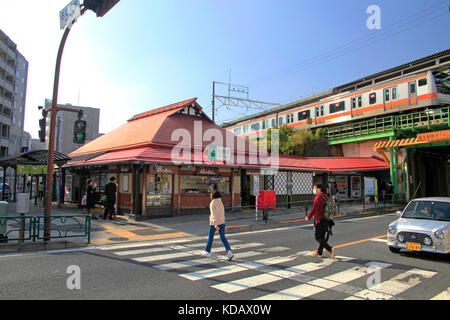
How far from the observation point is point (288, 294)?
16.4ft

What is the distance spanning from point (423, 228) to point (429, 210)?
4.29 ft

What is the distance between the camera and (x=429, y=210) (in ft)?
27.8

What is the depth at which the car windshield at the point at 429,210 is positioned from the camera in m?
8.12

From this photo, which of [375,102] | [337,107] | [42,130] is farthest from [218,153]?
[337,107]

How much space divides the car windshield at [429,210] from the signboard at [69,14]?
10.9 metres

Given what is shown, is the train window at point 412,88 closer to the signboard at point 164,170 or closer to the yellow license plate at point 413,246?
the signboard at point 164,170

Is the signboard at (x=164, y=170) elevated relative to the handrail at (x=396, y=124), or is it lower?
lower

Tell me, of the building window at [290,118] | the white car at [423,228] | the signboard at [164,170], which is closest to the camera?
the white car at [423,228]

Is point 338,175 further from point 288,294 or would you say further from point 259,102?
point 288,294

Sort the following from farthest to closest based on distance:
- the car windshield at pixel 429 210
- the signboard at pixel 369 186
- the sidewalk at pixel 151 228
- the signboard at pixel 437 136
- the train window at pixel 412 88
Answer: the train window at pixel 412 88 < the signboard at pixel 369 186 < the signboard at pixel 437 136 < the sidewalk at pixel 151 228 < the car windshield at pixel 429 210

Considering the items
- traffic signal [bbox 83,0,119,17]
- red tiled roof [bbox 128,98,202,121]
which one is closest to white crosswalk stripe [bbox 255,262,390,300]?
traffic signal [bbox 83,0,119,17]

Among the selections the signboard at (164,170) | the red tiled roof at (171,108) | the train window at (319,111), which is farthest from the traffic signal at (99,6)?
the train window at (319,111)

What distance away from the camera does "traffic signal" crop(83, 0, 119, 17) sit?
7.70m

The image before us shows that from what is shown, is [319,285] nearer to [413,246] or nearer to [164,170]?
[413,246]
